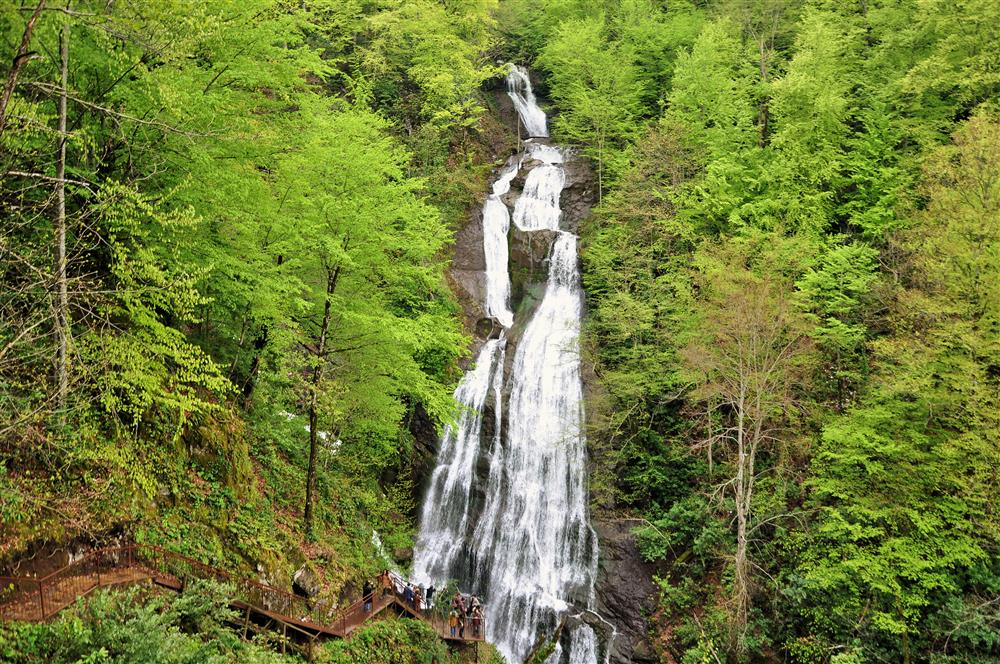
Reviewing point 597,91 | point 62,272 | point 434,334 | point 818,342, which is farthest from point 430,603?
point 597,91

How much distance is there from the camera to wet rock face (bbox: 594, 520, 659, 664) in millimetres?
18141

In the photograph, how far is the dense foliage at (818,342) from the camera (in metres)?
14.2

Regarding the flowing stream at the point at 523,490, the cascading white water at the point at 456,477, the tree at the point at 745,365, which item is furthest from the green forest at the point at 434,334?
the flowing stream at the point at 523,490

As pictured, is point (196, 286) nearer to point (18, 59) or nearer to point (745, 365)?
point (18, 59)

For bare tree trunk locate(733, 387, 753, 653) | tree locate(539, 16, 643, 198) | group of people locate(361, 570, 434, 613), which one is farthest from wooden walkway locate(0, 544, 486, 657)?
tree locate(539, 16, 643, 198)

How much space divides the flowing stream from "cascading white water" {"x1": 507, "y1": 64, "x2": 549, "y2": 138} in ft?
45.5

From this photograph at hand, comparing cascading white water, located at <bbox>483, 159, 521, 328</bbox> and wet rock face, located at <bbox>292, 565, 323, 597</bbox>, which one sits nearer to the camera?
wet rock face, located at <bbox>292, 565, 323, 597</bbox>

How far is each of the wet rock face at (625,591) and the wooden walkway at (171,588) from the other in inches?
308

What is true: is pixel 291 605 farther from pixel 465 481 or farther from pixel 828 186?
pixel 828 186

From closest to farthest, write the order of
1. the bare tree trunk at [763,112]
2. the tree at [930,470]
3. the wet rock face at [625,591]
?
the tree at [930,470], the wet rock face at [625,591], the bare tree trunk at [763,112]

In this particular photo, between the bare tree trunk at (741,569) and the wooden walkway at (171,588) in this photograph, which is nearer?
the wooden walkway at (171,588)

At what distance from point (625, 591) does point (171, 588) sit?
13.9 metres

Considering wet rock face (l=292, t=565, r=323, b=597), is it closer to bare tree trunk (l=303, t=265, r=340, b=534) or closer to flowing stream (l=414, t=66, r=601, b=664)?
bare tree trunk (l=303, t=265, r=340, b=534)

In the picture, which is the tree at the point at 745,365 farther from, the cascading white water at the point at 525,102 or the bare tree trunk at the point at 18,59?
the cascading white water at the point at 525,102
